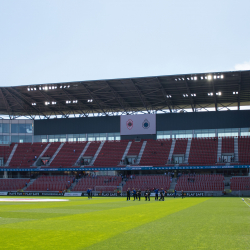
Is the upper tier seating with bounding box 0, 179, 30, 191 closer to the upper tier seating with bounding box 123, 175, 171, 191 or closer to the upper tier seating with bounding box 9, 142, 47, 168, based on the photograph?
the upper tier seating with bounding box 9, 142, 47, 168

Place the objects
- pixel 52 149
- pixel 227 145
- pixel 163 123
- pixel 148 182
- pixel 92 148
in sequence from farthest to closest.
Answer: pixel 52 149 → pixel 92 148 → pixel 163 123 → pixel 227 145 → pixel 148 182

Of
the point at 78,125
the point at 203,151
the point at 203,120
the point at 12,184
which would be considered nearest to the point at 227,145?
the point at 203,151

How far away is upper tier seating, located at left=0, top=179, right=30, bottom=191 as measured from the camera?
217 feet

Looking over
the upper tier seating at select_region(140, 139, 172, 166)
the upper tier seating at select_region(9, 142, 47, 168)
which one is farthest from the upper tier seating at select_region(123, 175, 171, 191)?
the upper tier seating at select_region(9, 142, 47, 168)

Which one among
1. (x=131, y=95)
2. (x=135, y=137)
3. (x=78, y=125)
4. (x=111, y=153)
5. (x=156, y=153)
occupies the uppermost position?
(x=131, y=95)

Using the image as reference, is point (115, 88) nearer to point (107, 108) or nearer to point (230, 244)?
point (107, 108)

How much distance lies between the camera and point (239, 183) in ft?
185

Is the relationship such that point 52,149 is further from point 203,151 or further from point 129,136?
point 203,151

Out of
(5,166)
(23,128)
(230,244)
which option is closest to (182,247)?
(230,244)

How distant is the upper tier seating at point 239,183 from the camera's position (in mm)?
54906

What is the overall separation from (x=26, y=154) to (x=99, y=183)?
2217 centimetres

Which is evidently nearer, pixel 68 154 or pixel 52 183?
pixel 52 183

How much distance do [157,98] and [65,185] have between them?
25.4 meters

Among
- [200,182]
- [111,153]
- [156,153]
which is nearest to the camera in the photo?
[200,182]
